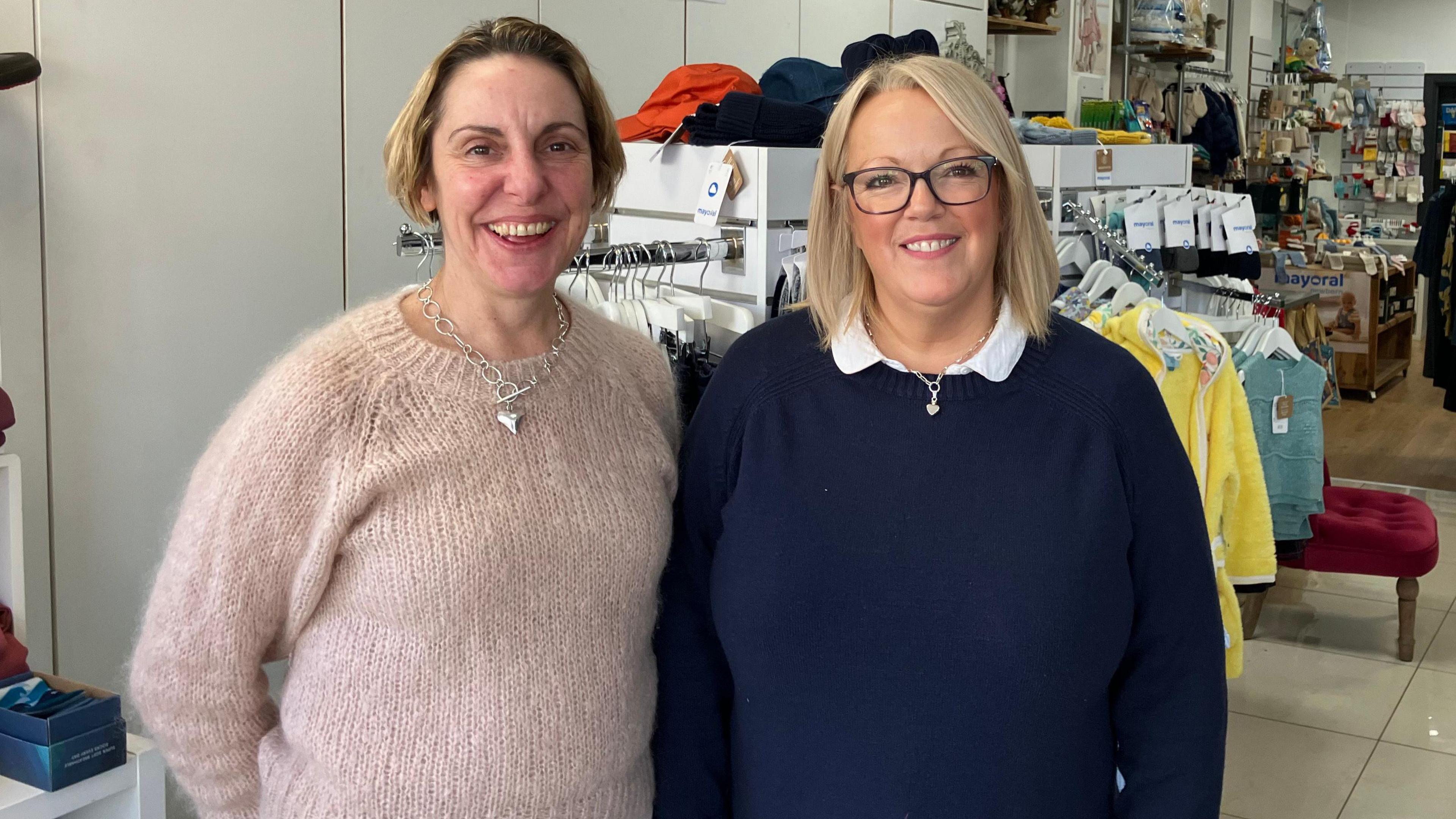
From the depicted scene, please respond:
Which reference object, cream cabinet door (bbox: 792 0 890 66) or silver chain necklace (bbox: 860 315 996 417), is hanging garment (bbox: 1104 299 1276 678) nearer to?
silver chain necklace (bbox: 860 315 996 417)

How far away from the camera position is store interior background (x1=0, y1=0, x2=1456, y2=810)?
9.12ft

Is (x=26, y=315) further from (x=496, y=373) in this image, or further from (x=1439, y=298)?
(x=1439, y=298)

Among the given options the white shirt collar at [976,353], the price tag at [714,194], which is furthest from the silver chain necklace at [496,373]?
the price tag at [714,194]

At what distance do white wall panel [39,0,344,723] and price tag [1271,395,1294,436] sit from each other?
257cm

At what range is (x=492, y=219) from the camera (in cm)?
136

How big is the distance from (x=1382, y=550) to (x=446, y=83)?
3.86 metres

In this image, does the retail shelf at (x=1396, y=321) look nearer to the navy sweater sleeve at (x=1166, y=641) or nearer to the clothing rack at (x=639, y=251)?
the clothing rack at (x=639, y=251)

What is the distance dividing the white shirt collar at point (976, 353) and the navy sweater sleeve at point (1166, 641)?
13 cm

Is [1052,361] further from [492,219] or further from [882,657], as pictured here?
[492,219]

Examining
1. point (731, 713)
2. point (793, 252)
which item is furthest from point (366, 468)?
point (793, 252)

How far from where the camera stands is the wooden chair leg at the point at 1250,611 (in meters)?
4.61

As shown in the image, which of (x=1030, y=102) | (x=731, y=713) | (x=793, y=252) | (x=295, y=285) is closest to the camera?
(x=731, y=713)

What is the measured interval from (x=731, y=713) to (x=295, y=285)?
214 centimetres

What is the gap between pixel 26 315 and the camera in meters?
2.76
